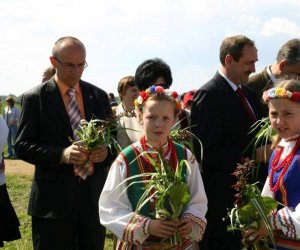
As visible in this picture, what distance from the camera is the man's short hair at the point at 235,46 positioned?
4613 mm

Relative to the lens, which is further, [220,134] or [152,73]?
[152,73]

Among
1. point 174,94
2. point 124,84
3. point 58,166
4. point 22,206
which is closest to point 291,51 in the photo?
point 124,84

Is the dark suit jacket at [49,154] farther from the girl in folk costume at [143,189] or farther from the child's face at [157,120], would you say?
the child's face at [157,120]

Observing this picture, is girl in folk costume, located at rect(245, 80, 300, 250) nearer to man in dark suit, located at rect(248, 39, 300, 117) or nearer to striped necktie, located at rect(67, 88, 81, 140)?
man in dark suit, located at rect(248, 39, 300, 117)

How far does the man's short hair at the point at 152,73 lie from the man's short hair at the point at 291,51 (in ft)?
4.24

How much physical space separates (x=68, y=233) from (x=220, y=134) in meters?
1.59

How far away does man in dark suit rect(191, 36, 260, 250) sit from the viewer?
4391 millimetres

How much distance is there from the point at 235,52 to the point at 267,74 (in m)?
1.05

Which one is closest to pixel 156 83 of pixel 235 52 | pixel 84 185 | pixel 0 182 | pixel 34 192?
pixel 235 52

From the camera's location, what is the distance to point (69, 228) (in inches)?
161

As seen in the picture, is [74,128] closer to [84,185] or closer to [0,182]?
[84,185]

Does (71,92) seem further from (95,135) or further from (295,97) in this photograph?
(295,97)

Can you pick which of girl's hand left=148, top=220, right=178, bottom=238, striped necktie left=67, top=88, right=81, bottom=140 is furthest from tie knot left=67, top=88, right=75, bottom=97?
girl's hand left=148, top=220, right=178, bottom=238

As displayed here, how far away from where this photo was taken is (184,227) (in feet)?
10.2
